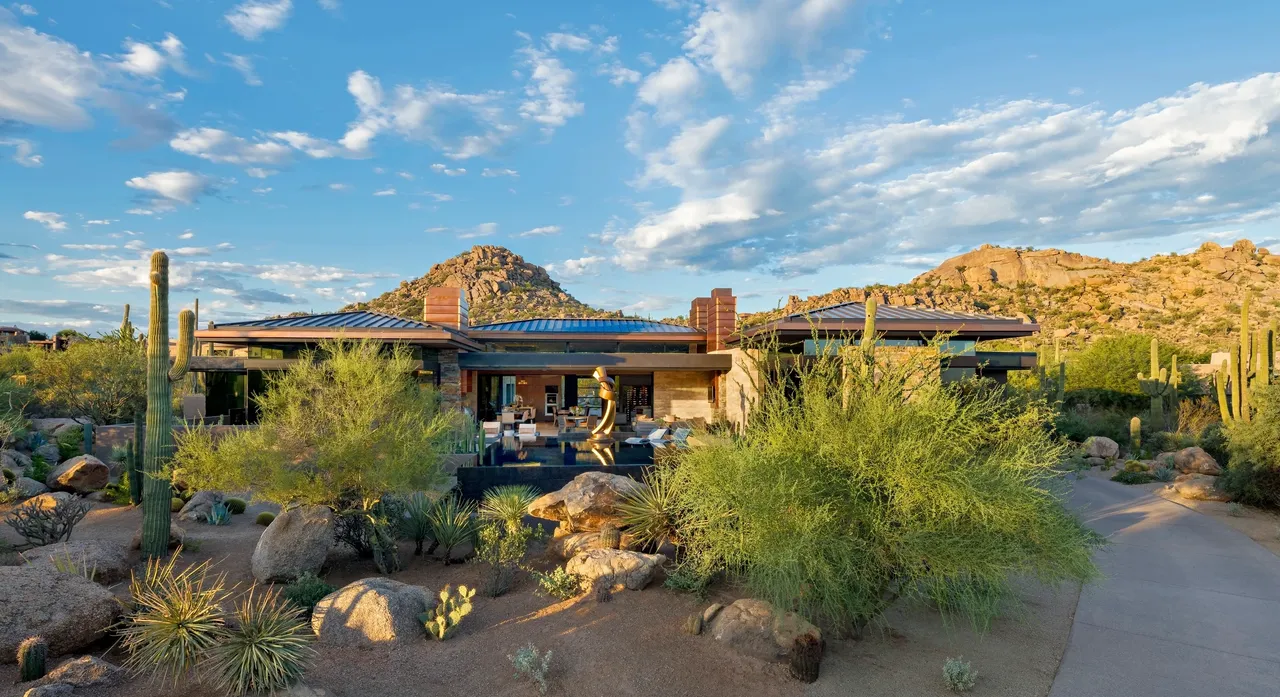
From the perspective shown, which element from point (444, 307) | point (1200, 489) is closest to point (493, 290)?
point (444, 307)

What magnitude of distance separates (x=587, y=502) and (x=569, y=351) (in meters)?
12.9

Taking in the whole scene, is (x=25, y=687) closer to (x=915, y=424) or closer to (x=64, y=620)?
(x=64, y=620)

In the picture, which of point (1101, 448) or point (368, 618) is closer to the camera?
point (368, 618)

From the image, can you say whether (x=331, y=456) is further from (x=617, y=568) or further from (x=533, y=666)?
(x=533, y=666)

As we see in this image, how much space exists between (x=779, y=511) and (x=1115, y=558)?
23.9 feet

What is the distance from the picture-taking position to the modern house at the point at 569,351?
17.2 metres

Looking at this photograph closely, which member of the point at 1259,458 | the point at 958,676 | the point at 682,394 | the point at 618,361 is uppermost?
the point at 618,361

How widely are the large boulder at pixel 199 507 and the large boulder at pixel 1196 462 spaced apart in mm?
22077

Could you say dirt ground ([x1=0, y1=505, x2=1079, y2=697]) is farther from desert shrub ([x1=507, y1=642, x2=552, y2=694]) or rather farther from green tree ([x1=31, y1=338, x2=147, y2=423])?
green tree ([x1=31, y1=338, x2=147, y2=423])

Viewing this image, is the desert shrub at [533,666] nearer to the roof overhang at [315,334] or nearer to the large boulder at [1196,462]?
the roof overhang at [315,334]

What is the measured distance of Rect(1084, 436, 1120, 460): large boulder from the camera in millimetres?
18703

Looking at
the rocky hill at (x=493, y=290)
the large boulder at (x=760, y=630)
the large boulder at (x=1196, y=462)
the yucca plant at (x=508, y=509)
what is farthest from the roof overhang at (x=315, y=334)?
the rocky hill at (x=493, y=290)

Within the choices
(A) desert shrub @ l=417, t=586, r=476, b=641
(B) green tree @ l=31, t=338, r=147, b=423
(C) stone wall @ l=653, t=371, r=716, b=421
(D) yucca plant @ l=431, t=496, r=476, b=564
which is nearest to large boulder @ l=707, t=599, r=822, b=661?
(A) desert shrub @ l=417, t=586, r=476, b=641

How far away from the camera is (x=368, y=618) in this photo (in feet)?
22.5
